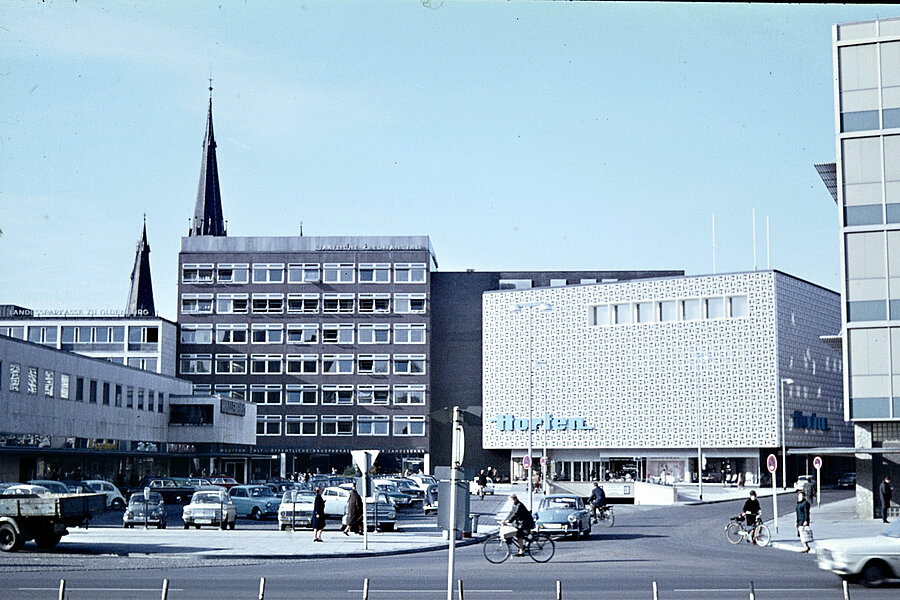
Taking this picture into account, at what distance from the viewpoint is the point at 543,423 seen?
111m

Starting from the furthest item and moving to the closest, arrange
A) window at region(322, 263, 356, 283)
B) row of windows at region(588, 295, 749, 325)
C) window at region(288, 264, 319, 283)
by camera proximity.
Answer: window at region(288, 264, 319, 283) < window at region(322, 263, 356, 283) < row of windows at region(588, 295, 749, 325)

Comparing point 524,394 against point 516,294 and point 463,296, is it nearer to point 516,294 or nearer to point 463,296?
point 516,294

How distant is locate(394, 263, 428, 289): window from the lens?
125250mm

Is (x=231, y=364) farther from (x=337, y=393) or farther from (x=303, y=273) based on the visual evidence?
(x=303, y=273)

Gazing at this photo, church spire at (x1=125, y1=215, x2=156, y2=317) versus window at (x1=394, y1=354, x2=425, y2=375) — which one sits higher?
church spire at (x1=125, y1=215, x2=156, y2=317)

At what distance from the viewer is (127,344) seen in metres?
119

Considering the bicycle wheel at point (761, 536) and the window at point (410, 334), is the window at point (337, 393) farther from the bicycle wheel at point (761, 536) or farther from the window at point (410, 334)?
the bicycle wheel at point (761, 536)

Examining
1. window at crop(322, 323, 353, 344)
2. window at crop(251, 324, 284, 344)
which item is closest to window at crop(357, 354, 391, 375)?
window at crop(322, 323, 353, 344)

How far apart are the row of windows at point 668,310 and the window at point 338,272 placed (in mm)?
28874

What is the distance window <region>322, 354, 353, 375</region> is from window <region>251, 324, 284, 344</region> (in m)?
5.29

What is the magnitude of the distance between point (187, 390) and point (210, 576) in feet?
265

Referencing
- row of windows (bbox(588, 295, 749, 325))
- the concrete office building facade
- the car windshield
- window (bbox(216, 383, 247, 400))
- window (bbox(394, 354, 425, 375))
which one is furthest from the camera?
window (bbox(216, 383, 247, 400))

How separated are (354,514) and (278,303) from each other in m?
89.9

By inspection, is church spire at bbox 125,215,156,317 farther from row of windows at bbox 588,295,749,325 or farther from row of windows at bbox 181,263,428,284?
row of windows at bbox 588,295,749,325
